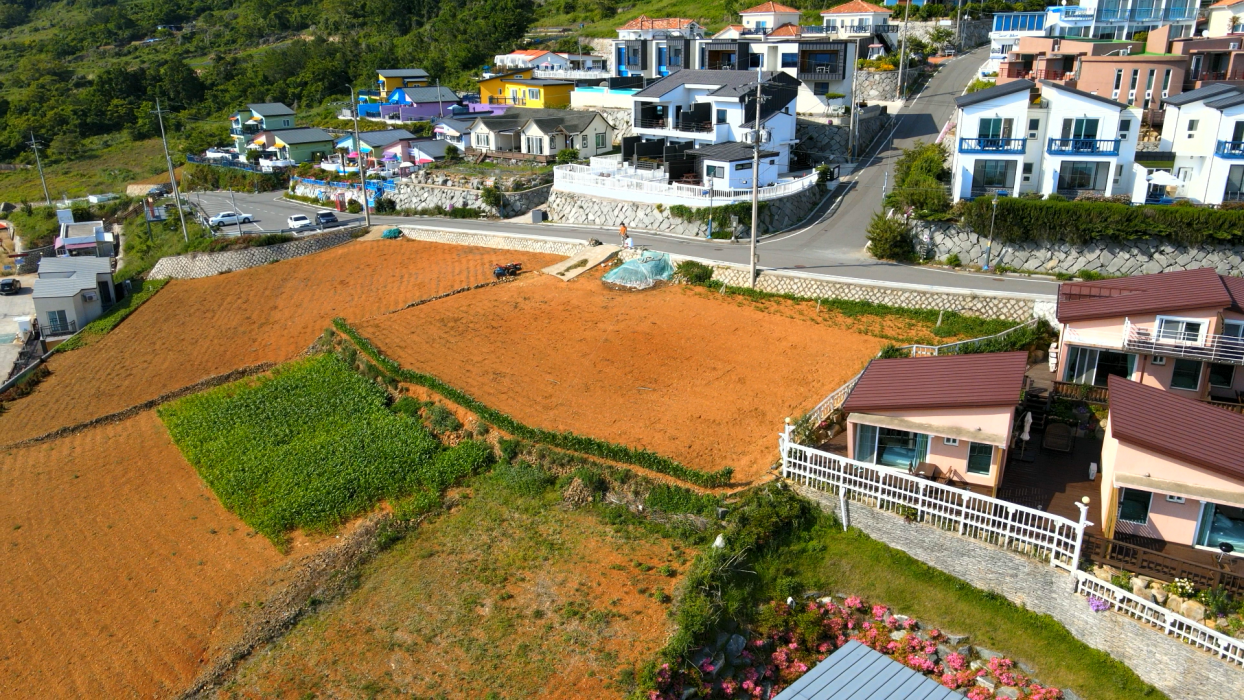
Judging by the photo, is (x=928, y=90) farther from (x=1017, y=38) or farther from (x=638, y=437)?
(x=638, y=437)

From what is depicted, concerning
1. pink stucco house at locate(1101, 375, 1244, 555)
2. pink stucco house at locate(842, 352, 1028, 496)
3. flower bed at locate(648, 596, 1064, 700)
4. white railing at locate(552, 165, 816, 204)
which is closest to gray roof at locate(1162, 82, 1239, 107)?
white railing at locate(552, 165, 816, 204)

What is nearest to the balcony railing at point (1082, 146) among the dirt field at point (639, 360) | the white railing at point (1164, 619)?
the dirt field at point (639, 360)

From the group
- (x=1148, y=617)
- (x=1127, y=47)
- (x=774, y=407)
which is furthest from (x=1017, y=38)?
(x=1148, y=617)

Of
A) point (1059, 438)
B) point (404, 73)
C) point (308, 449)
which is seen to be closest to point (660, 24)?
point (404, 73)

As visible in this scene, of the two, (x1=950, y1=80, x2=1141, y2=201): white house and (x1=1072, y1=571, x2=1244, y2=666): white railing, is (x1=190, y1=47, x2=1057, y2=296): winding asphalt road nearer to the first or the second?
(x1=950, y1=80, x2=1141, y2=201): white house

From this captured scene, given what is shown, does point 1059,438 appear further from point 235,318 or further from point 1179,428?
point 235,318

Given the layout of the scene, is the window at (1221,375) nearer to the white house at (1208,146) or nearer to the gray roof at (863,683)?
the white house at (1208,146)

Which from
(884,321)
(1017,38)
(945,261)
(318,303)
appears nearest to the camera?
(884,321)
